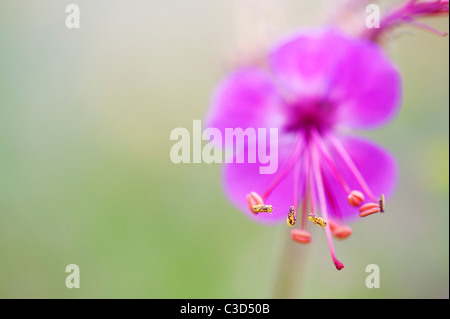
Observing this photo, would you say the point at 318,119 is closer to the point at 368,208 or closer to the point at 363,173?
the point at 363,173

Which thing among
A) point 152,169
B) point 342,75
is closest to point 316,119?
point 342,75

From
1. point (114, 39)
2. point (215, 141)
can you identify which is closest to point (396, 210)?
point (215, 141)

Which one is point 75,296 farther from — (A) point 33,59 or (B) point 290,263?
(A) point 33,59

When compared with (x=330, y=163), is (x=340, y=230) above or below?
below

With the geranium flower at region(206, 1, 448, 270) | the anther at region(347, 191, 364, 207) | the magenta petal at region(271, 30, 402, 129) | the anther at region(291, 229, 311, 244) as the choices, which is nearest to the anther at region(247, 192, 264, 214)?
the geranium flower at region(206, 1, 448, 270)

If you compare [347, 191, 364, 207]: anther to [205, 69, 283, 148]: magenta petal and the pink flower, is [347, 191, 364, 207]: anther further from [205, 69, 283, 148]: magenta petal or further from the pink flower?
[205, 69, 283, 148]: magenta petal
